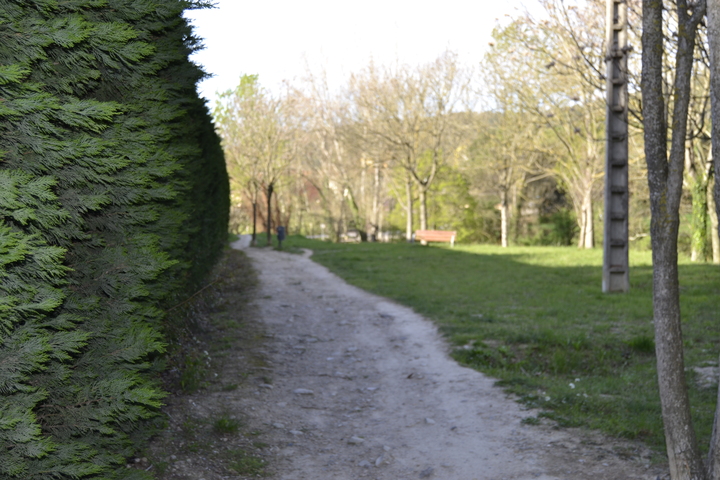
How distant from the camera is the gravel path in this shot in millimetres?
4254

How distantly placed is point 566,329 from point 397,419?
3585mm

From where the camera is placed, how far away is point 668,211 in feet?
11.4

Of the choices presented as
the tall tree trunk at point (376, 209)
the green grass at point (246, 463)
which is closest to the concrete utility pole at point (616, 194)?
the green grass at point (246, 463)

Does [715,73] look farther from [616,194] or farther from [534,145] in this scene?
[534,145]

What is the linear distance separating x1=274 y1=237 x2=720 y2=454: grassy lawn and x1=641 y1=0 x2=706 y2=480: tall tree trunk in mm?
1041

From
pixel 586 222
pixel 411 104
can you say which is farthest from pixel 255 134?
pixel 586 222

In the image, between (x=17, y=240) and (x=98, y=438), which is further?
(x=98, y=438)

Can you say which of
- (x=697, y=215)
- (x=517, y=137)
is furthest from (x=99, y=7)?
(x=517, y=137)

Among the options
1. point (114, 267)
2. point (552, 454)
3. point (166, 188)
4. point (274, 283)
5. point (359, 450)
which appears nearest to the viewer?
point (114, 267)

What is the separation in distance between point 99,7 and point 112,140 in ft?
2.38

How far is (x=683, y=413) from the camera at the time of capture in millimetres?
3477

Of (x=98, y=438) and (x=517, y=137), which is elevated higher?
(x=517, y=137)

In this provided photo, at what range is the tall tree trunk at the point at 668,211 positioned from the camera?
11.4 ft

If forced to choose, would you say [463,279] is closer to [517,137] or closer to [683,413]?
[683,413]
